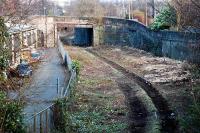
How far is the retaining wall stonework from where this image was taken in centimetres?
4269

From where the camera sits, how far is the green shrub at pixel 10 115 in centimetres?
1558

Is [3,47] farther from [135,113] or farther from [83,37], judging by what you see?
[83,37]

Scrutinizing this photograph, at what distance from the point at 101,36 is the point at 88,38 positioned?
740 centimetres

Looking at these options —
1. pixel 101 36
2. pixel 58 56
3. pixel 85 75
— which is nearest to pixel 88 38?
pixel 101 36

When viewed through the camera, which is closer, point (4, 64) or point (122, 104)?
point (4, 64)

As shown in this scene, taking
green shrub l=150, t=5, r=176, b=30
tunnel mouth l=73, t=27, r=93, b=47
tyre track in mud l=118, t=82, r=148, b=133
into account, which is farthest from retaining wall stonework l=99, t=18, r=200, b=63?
tyre track in mud l=118, t=82, r=148, b=133

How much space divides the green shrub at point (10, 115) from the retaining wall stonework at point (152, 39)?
21562 millimetres

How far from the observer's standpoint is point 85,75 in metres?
40.8

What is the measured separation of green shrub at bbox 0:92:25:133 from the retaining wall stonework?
21562mm

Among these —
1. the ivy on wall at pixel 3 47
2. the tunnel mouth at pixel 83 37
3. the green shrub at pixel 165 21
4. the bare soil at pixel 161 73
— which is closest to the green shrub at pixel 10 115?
the ivy on wall at pixel 3 47

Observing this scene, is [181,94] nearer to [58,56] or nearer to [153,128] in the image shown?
[153,128]

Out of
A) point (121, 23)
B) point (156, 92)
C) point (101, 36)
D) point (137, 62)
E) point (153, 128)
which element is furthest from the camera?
point (101, 36)

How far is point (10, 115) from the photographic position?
15945 millimetres

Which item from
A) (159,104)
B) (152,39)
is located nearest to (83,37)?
(152,39)
